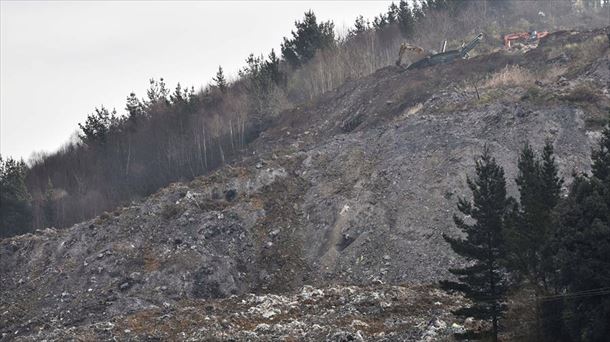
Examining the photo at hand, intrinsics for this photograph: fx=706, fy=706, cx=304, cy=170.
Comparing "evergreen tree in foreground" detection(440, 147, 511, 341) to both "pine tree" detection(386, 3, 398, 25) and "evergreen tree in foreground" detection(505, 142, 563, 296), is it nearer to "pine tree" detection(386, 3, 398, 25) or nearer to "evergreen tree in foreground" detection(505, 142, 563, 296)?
"evergreen tree in foreground" detection(505, 142, 563, 296)

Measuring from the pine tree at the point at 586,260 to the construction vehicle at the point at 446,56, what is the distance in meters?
31.5

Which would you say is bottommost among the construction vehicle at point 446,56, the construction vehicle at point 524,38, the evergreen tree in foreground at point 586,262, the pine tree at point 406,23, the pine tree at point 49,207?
the evergreen tree in foreground at point 586,262

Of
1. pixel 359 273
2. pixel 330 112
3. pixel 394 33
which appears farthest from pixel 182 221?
pixel 394 33

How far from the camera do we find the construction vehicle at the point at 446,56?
52.9 metres

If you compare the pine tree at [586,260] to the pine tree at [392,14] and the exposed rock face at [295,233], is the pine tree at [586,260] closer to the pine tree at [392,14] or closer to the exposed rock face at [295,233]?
the exposed rock face at [295,233]

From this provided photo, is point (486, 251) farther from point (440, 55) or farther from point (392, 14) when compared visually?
point (392, 14)

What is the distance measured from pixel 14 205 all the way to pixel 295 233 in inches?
1185

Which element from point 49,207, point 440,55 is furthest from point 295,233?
point 49,207

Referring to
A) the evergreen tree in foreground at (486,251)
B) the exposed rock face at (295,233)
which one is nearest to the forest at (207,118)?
the exposed rock face at (295,233)

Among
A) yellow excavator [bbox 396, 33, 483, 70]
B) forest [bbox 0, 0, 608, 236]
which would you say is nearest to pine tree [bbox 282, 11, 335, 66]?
forest [bbox 0, 0, 608, 236]

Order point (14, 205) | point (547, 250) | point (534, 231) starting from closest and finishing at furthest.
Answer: point (547, 250)
point (534, 231)
point (14, 205)

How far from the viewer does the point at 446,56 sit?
174 feet

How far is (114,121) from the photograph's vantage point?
69.1m

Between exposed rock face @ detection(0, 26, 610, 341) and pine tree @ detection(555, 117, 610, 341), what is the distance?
6906mm
